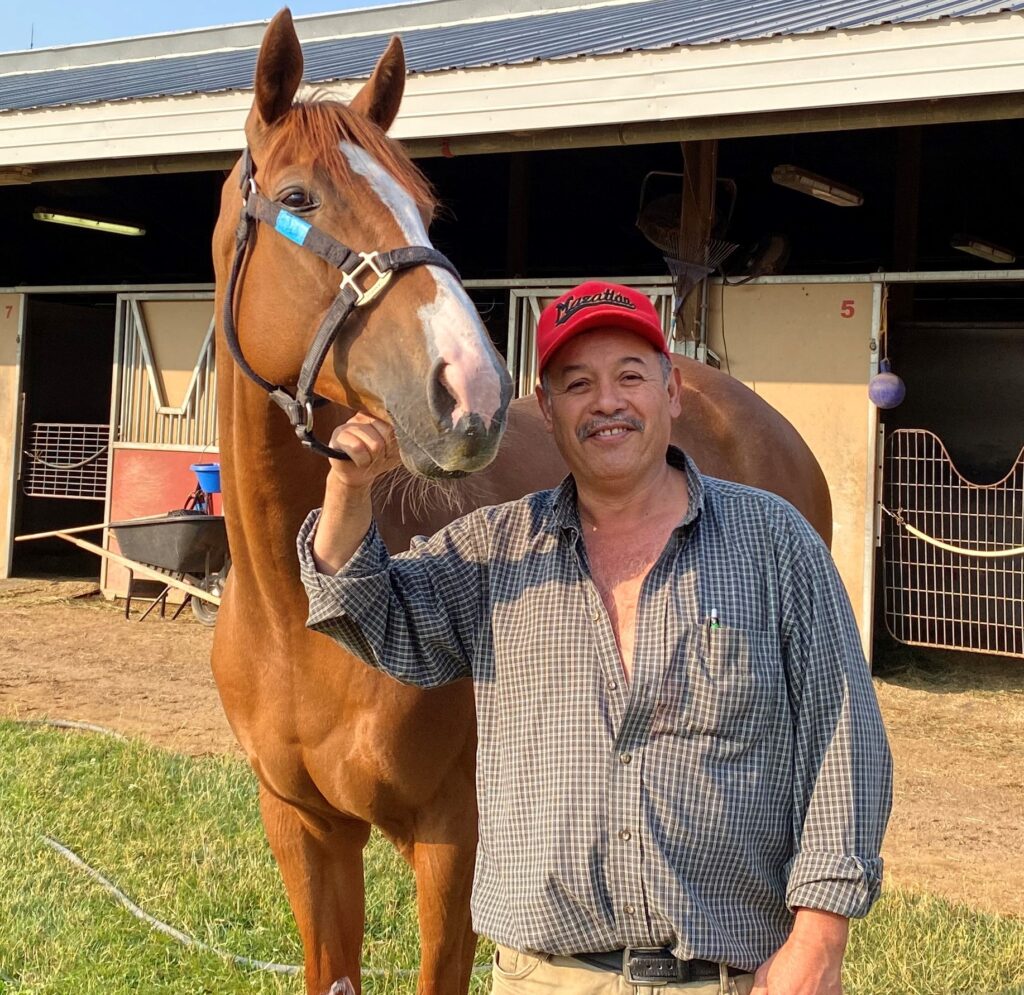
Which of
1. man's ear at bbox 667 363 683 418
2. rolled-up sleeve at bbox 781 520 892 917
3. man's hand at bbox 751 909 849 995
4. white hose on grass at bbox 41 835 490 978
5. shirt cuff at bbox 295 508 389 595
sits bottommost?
white hose on grass at bbox 41 835 490 978

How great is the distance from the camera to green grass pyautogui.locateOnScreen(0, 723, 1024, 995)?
2.83m

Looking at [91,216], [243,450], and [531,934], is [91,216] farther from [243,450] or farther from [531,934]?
[531,934]

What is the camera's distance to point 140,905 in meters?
3.23

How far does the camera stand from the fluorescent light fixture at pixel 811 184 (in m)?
6.61

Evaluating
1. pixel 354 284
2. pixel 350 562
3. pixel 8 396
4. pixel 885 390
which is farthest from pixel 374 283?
pixel 8 396

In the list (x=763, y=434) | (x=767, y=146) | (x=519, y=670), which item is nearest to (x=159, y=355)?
(x=767, y=146)

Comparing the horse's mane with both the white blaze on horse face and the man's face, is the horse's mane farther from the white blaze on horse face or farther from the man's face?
the man's face

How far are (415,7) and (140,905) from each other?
11994mm

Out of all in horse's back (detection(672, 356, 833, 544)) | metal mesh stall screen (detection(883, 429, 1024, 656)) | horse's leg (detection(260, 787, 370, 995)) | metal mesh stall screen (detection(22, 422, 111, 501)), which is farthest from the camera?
metal mesh stall screen (detection(22, 422, 111, 501))

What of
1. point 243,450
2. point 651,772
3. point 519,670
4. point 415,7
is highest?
point 415,7

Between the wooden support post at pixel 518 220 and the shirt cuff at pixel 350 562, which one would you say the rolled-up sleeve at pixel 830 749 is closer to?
the shirt cuff at pixel 350 562

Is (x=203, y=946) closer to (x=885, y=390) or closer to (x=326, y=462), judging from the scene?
(x=326, y=462)

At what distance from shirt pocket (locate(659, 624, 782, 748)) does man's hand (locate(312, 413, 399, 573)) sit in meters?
0.48

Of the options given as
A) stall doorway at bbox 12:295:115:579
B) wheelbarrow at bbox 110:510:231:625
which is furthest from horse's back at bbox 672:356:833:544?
stall doorway at bbox 12:295:115:579
